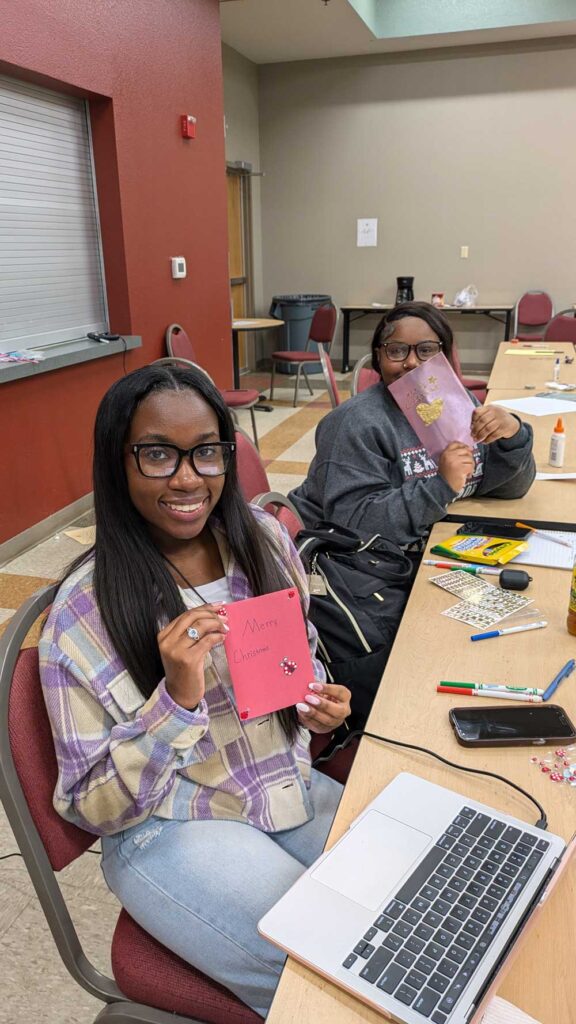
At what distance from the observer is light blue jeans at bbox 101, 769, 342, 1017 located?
894 mm

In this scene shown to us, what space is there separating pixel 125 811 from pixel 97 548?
14.3 inches

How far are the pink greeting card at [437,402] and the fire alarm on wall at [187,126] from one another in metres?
3.48

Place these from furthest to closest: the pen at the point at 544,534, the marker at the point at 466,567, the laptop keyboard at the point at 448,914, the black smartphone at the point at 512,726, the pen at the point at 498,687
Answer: the pen at the point at 544,534, the marker at the point at 466,567, the pen at the point at 498,687, the black smartphone at the point at 512,726, the laptop keyboard at the point at 448,914

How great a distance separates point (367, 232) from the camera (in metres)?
8.01

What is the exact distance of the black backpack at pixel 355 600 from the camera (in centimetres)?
152

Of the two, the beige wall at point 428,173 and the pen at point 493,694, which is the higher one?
the beige wall at point 428,173

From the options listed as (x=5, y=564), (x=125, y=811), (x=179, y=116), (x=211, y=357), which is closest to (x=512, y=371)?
(x=211, y=357)

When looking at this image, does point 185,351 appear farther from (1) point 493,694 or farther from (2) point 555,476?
(1) point 493,694

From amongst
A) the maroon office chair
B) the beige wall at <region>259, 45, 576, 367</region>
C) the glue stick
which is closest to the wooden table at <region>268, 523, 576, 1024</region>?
the glue stick

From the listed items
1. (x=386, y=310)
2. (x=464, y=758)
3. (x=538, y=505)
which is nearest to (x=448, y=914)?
(x=464, y=758)

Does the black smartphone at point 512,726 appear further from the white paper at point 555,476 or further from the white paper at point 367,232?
the white paper at point 367,232

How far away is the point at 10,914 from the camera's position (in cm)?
157

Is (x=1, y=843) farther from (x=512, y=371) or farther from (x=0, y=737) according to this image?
(x=512, y=371)

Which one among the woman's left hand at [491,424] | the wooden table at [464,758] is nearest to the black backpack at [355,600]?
the wooden table at [464,758]
